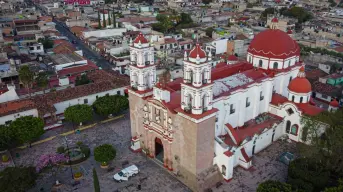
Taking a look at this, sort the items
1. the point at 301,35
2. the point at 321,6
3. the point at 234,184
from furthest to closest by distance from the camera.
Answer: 1. the point at 321,6
2. the point at 301,35
3. the point at 234,184

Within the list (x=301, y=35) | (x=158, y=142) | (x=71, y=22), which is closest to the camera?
(x=158, y=142)

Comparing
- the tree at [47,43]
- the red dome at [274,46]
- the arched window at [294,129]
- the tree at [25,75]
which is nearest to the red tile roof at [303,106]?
the arched window at [294,129]

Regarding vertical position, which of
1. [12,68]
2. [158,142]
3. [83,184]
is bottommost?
[83,184]

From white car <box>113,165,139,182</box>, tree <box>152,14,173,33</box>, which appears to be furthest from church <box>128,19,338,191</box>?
tree <box>152,14,173,33</box>

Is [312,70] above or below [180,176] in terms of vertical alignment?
above

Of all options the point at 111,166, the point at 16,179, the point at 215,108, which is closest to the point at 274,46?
the point at 215,108

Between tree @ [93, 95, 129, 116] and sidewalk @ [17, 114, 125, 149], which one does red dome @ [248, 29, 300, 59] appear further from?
sidewalk @ [17, 114, 125, 149]

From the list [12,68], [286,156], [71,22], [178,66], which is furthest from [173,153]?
[71,22]

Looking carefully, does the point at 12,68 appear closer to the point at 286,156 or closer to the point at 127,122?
the point at 127,122
